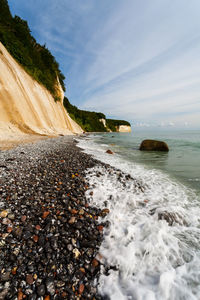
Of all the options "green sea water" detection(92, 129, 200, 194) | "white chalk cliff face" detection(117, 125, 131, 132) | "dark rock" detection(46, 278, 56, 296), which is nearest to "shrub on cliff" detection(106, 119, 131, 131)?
"white chalk cliff face" detection(117, 125, 131, 132)

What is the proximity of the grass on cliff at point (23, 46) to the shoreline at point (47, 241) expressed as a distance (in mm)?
25902

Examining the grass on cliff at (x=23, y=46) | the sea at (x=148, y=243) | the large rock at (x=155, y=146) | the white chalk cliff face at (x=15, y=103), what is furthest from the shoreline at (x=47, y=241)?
the grass on cliff at (x=23, y=46)

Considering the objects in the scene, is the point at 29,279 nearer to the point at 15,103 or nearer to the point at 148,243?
the point at 148,243

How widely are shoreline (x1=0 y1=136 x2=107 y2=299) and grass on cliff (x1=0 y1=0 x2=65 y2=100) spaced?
85.0 ft

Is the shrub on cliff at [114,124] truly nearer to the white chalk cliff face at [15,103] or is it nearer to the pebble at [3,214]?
the white chalk cliff face at [15,103]

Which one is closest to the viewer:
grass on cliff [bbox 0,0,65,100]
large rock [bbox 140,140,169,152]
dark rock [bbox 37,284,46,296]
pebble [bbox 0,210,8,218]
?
dark rock [bbox 37,284,46,296]

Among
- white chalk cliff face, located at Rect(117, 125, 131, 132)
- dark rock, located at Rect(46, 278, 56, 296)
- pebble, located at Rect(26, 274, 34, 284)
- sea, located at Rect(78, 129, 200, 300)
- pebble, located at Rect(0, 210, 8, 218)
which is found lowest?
sea, located at Rect(78, 129, 200, 300)

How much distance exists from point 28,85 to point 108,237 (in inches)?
997

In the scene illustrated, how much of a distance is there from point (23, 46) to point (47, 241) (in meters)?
32.5

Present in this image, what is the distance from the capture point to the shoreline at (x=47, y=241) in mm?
1360

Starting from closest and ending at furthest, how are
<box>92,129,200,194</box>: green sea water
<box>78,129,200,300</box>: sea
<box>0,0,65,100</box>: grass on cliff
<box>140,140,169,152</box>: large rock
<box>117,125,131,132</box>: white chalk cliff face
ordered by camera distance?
<box>78,129,200,300</box>: sea
<box>92,129,200,194</box>: green sea water
<box>140,140,169,152</box>: large rock
<box>0,0,65,100</box>: grass on cliff
<box>117,125,131,132</box>: white chalk cliff face

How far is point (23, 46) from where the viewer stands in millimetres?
22438

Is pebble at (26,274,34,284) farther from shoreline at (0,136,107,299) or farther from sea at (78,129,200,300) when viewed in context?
sea at (78,129,200,300)

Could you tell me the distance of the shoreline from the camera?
1.36m
